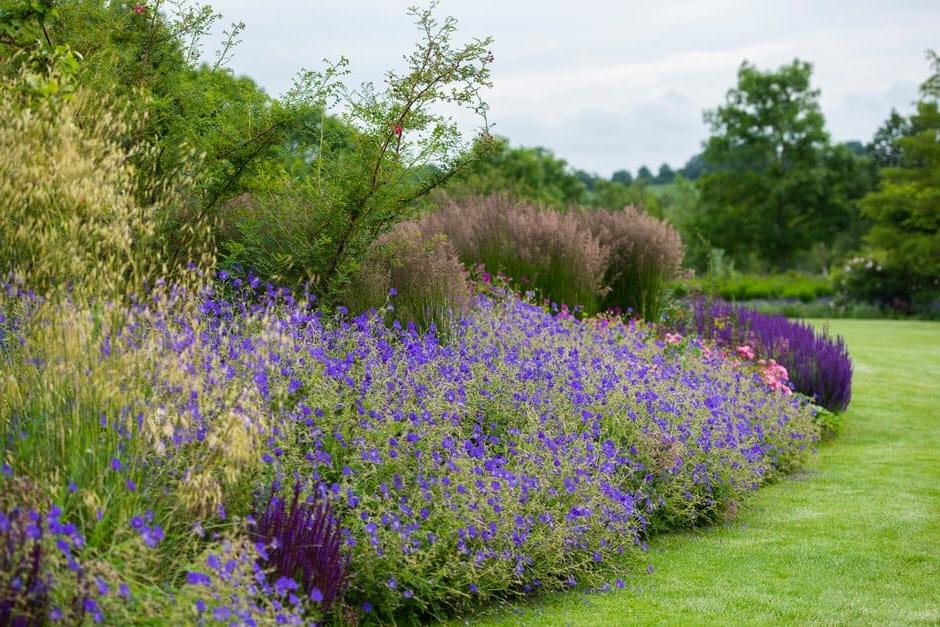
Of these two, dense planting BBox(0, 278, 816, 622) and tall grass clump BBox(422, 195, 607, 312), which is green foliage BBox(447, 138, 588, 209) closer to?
tall grass clump BBox(422, 195, 607, 312)

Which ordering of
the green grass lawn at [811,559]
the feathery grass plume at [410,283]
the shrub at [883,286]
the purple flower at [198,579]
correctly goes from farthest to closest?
the shrub at [883,286] < the feathery grass plume at [410,283] < the green grass lawn at [811,559] < the purple flower at [198,579]

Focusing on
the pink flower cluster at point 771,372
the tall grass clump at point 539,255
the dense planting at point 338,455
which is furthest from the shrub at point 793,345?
the dense planting at point 338,455

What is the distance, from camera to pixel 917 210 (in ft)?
91.9

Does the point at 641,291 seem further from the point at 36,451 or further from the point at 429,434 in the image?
the point at 36,451

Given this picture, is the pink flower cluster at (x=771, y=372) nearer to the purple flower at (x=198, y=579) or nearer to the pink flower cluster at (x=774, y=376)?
the pink flower cluster at (x=774, y=376)

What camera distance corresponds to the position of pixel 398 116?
645 cm

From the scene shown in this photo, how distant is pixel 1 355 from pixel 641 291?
784cm

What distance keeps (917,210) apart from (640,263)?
20.8 m

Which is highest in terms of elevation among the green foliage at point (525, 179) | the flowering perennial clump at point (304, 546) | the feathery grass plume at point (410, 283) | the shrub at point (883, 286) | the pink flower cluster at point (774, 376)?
the green foliage at point (525, 179)

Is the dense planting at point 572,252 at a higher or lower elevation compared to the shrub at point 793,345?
higher

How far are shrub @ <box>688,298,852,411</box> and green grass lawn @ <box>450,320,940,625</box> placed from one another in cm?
115

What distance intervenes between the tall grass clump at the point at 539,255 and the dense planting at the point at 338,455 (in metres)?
3.24

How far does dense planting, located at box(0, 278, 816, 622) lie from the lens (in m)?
3.18

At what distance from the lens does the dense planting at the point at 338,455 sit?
10.4 ft
